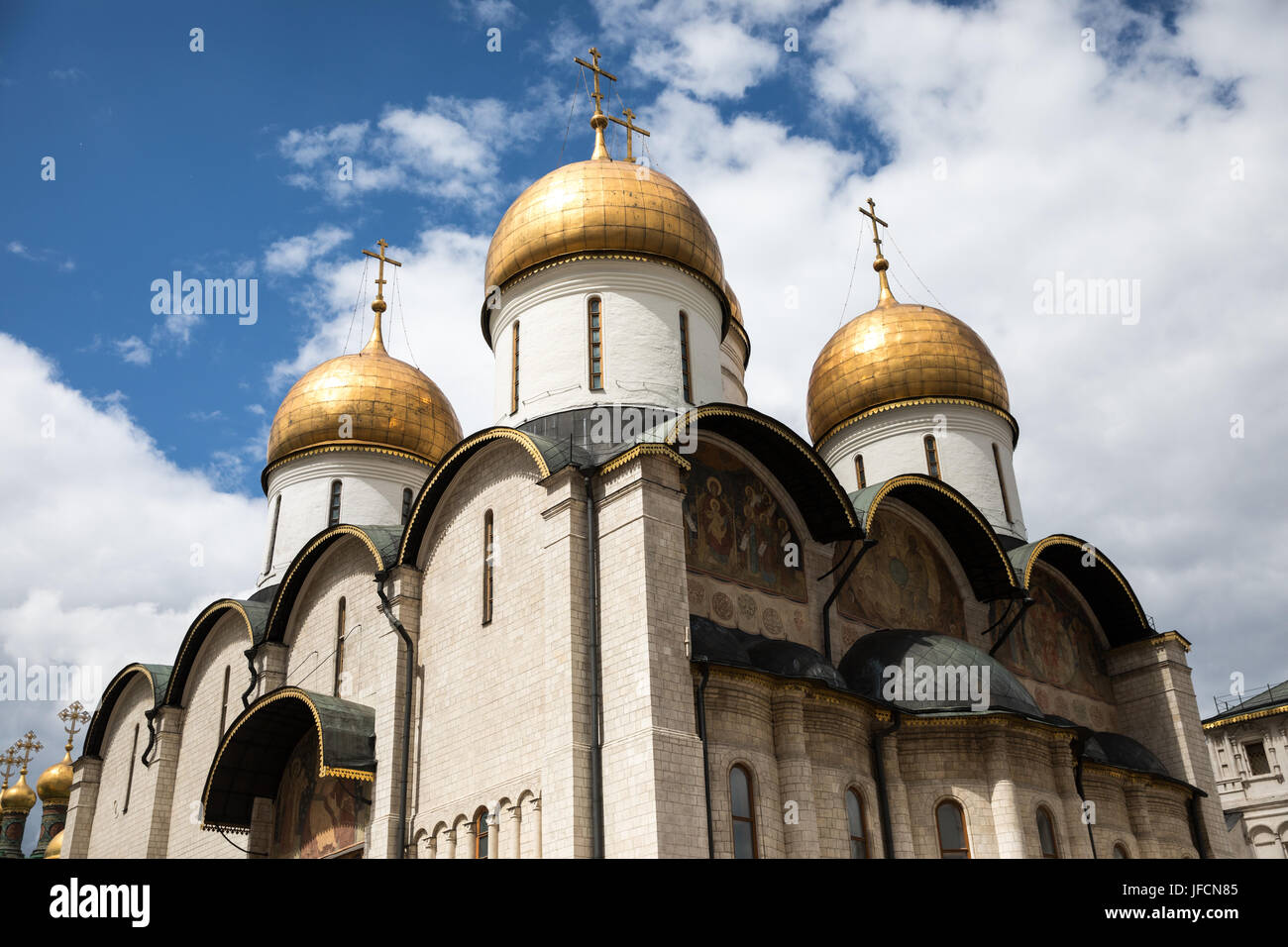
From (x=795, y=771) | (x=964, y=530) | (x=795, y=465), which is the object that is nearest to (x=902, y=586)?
(x=964, y=530)

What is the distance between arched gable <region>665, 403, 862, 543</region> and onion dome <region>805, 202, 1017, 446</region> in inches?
193

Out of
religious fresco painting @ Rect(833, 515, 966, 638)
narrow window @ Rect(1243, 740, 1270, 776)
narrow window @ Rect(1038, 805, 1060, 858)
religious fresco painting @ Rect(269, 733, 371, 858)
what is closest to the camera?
narrow window @ Rect(1038, 805, 1060, 858)

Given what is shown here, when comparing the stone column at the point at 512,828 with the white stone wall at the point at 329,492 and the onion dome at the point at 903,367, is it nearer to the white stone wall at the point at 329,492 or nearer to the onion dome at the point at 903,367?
the white stone wall at the point at 329,492

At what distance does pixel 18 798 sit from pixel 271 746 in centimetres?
1781

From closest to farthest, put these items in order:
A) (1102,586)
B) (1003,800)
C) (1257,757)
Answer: (1003,800), (1102,586), (1257,757)

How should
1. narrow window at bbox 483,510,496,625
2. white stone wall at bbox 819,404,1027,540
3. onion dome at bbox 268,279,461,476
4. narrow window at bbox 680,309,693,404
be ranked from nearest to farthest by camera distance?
1. narrow window at bbox 483,510,496,625
2. narrow window at bbox 680,309,693,404
3. white stone wall at bbox 819,404,1027,540
4. onion dome at bbox 268,279,461,476

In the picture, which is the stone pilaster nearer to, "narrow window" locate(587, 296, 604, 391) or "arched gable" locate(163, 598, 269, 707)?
"narrow window" locate(587, 296, 604, 391)

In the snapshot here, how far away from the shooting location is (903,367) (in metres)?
16.1

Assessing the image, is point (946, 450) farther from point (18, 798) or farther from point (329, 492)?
point (18, 798)

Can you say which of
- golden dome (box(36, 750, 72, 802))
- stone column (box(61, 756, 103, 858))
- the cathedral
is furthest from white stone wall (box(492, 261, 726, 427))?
golden dome (box(36, 750, 72, 802))

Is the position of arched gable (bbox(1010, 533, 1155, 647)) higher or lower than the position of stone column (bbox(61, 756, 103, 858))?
higher

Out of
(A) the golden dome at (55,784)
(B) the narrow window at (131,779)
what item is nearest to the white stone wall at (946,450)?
(B) the narrow window at (131,779)

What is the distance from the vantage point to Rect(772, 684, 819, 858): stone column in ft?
30.7
